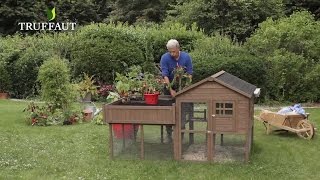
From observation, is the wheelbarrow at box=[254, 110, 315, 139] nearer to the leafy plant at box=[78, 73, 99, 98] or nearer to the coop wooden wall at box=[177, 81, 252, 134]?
the coop wooden wall at box=[177, 81, 252, 134]

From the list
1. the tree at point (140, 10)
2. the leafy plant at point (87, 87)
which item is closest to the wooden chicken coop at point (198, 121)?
the leafy plant at point (87, 87)

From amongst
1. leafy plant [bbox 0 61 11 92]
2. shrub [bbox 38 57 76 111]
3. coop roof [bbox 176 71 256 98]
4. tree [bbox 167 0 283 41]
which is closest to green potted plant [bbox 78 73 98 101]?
shrub [bbox 38 57 76 111]

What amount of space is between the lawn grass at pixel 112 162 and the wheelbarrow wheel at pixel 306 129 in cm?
14

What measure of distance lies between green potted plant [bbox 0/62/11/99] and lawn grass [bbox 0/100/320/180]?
249 inches

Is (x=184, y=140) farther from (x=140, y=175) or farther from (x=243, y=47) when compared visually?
(x=243, y=47)

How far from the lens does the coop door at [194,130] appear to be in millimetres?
6527

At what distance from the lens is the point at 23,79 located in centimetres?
1488

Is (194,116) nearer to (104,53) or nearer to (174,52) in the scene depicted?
(174,52)

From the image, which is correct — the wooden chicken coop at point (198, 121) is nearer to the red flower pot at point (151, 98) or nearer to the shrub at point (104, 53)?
the red flower pot at point (151, 98)

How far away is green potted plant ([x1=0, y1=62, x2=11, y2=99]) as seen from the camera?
1481 cm

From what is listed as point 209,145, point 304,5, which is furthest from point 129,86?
point 304,5

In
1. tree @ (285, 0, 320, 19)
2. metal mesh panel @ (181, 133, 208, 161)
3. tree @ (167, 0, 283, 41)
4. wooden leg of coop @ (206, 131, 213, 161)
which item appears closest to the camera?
wooden leg of coop @ (206, 131, 213, 161)

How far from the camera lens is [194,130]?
6.57 m

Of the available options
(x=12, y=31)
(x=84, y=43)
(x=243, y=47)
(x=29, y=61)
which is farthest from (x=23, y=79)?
(x=12, y=31)
